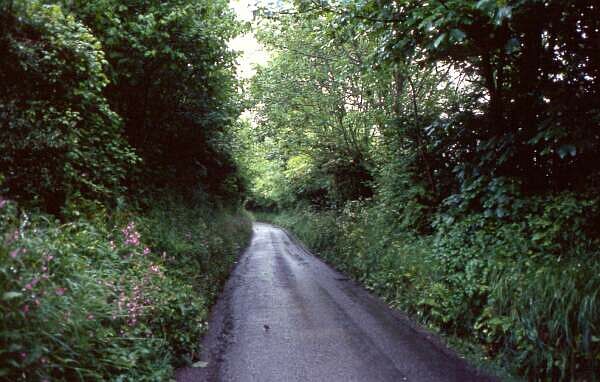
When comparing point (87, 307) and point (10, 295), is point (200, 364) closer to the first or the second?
point (87, 307)

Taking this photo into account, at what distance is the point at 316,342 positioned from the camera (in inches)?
254

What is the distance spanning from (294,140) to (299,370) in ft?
43.5

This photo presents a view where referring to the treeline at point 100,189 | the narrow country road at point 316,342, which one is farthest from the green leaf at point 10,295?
the narrow country road at point 316,342

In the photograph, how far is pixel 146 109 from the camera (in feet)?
32.3

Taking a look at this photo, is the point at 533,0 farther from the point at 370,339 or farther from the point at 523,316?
the point at 370,339

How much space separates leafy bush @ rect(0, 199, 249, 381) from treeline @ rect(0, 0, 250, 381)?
2 centimetres

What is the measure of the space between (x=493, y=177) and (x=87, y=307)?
22.7 feet

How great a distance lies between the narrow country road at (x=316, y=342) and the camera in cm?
529

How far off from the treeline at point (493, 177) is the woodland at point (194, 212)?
0.03m

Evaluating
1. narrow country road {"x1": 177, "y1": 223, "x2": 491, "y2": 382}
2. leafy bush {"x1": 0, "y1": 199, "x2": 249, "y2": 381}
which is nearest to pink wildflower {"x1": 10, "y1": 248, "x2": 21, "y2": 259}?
leafy bush {"x1": 0, "y1": 199, "x2": 249, "y2": 381}

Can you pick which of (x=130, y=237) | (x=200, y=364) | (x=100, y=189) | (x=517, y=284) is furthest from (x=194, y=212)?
(x=517, y=284)

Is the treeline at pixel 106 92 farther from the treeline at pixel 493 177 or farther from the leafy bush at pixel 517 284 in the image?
the leafy bush at pixel 517 284

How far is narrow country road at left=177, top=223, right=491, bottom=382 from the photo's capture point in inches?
208

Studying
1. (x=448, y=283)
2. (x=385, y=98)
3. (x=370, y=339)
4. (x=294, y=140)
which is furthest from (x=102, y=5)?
(x=294, y=140)
